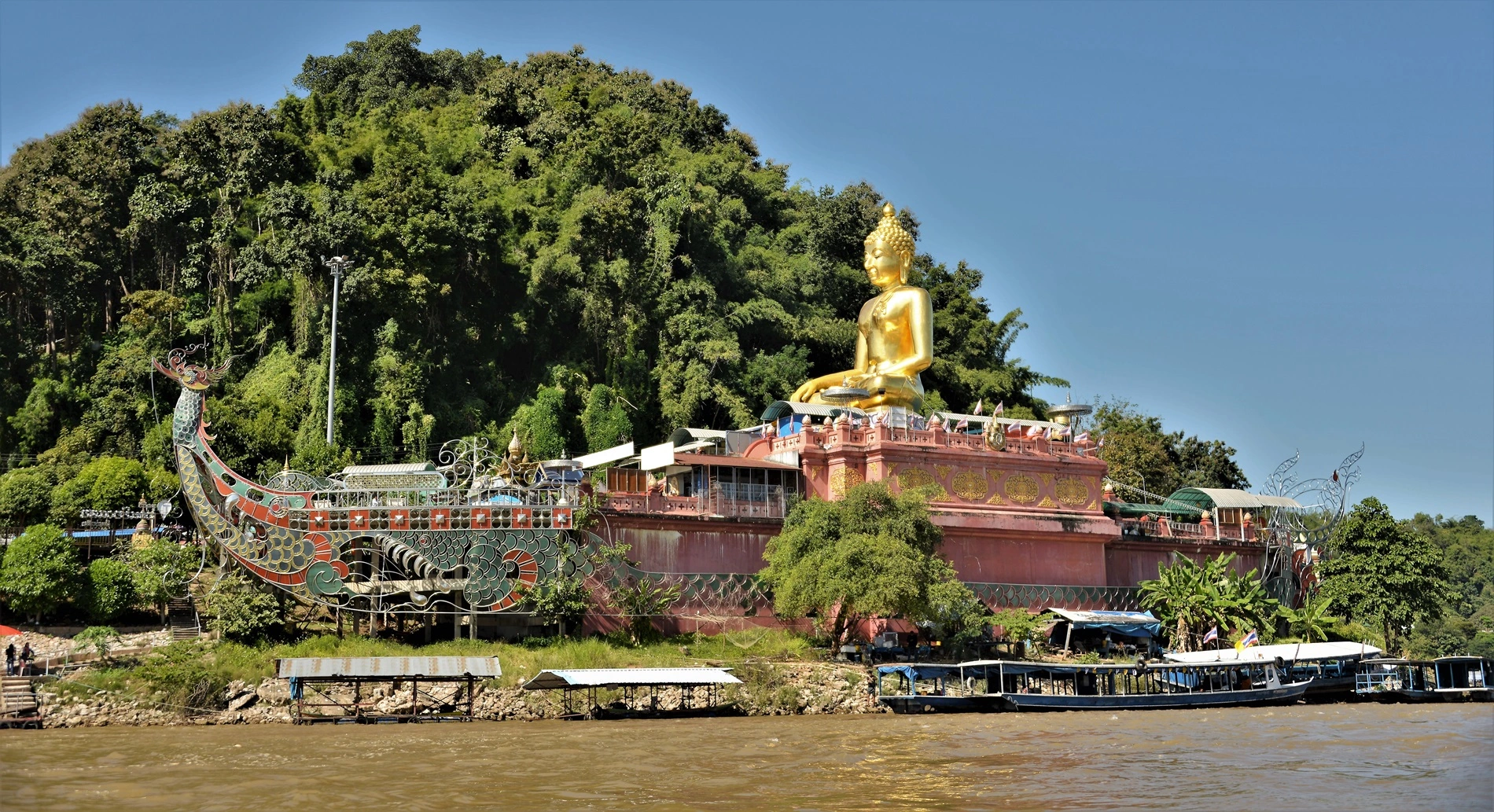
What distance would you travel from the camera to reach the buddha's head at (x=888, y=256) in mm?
45750

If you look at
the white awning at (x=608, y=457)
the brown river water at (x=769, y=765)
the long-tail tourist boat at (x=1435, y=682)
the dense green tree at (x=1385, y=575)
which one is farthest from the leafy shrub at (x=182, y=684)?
the dense green tree at (x=1385, y=575)

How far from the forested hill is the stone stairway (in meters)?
6.15

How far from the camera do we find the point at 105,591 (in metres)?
33.1

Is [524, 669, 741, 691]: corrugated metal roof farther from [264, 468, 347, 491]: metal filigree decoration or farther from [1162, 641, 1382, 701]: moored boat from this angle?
[1162, 641, 1382, 701]: moored boat

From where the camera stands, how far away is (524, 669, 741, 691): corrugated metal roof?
29734mm

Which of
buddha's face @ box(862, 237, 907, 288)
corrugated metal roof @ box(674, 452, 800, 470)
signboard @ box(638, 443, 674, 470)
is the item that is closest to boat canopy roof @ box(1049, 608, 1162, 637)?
corrugated metal roof @ box(674, 452, 800, 470)

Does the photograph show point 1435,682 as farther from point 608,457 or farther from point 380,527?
point 380,527

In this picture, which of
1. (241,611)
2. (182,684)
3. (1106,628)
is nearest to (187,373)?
(241,611)

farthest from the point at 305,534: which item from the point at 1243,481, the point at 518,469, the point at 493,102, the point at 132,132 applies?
the point at 1243,481

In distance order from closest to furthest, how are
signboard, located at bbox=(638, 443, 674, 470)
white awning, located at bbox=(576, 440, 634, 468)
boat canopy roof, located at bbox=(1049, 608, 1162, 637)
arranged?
1. signboard, located at bbox=(638, 443, 674, 470)
2. boat canopy roof, located at bbox=(1049, 608, 1162, 637)
3. white awning, located at bbox=(576, 440, 634, 468)

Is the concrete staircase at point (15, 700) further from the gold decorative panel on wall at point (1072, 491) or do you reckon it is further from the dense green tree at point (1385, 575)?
the dense green tree at point (1385, 575)

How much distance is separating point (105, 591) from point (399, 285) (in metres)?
14.0

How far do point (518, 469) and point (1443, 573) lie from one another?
87.3ft

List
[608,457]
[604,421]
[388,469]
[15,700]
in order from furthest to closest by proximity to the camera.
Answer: [604,421], [608,457], [388,469], [15,700]
